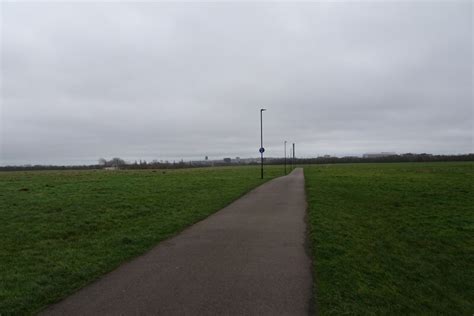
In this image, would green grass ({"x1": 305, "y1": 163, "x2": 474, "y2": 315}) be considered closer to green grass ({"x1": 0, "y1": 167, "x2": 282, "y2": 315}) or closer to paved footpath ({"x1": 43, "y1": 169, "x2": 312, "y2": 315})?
paved footpath ({"x1": 43, "y1": 169, "x2": 312, "y2": 315})

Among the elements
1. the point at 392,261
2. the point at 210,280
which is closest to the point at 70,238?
the point at 210,280

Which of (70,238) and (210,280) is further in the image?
(70,238)

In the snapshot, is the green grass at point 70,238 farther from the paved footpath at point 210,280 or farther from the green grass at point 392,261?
the green grass at point 392,261

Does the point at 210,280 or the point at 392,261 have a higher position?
the point at 210,280

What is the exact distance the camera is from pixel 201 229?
8.09 metres

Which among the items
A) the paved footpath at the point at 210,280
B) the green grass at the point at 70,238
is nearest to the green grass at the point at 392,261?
the paved footpath at the point at 210,280

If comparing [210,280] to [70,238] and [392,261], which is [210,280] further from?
[70,238]

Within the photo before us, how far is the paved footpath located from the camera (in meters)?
3.71

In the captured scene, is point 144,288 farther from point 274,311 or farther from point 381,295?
point 381,295

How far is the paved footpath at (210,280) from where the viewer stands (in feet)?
12.2

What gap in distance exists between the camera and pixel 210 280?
4.52 metres

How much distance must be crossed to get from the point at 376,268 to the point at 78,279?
4.92 m

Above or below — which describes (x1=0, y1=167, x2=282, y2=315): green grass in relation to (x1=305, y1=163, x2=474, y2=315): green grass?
above

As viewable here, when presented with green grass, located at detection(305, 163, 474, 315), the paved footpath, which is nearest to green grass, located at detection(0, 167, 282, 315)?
the paved footpath
